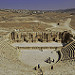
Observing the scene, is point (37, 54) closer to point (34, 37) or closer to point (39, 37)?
point (34, 37)

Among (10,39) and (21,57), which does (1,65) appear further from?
(10,39)

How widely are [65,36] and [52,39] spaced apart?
499cm

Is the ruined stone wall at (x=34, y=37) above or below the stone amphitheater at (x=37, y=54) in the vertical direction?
above

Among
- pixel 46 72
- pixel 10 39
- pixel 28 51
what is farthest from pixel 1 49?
pixel 46 72

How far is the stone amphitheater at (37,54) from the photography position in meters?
16.1

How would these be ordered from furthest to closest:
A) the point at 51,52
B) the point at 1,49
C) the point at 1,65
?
the point at 51,52 < the point at 1,49 < the point at 1,65

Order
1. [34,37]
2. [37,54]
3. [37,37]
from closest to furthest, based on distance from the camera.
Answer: [37,54], [34,37], [37,37]

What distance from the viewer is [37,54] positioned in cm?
2480

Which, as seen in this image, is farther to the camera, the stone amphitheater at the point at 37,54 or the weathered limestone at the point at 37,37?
the weathered limestone at the point at 37,37

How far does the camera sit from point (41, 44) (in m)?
31.5

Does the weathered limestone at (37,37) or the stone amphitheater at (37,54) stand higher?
the weathered limestone at (37,37)

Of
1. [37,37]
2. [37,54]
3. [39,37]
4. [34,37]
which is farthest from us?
[39,37]

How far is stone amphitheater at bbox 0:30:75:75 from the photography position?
1609 cm

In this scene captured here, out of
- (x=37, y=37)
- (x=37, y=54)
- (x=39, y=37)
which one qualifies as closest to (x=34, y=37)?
(x=37, y=37)
